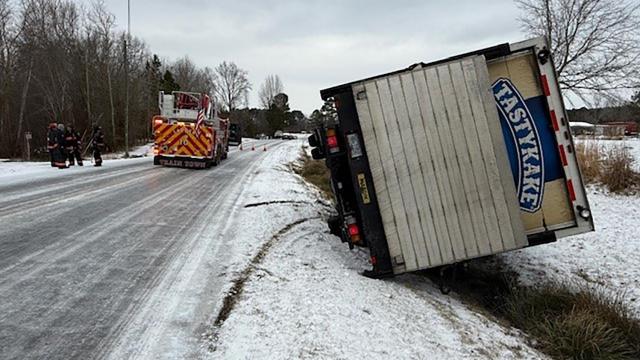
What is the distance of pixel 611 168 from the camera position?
12.1m

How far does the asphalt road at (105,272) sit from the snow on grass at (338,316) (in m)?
0.42

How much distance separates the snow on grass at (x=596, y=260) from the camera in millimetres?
7148

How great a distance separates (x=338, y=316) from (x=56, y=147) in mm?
14686

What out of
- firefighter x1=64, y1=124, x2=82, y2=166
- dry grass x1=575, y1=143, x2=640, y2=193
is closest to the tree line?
firefighter x1=64, y1=124, x2=82, y2=166

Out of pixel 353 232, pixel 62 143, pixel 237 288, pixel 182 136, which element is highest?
pixel 62 143

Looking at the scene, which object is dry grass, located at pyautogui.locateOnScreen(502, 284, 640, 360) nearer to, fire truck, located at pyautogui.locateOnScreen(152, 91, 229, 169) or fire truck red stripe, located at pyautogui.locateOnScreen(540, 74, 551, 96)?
fire truck red stripe, located at pyautogui.locateOnScreen(540, 74, 551, 96)

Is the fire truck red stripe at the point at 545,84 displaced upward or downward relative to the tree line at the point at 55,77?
downward

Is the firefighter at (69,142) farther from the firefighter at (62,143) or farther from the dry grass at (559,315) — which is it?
the dry grass at (559,315)

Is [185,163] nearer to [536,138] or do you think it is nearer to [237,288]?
[237,288]

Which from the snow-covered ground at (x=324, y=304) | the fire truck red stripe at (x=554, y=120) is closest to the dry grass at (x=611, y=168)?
the snow-covered ground at (x=324, y=304)

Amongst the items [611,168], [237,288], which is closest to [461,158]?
[237,288]

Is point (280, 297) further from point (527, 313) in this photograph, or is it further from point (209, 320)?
point (527, 313)

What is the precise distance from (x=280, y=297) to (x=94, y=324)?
1513mm

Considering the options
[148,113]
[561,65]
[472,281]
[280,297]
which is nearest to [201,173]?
[472,281]
